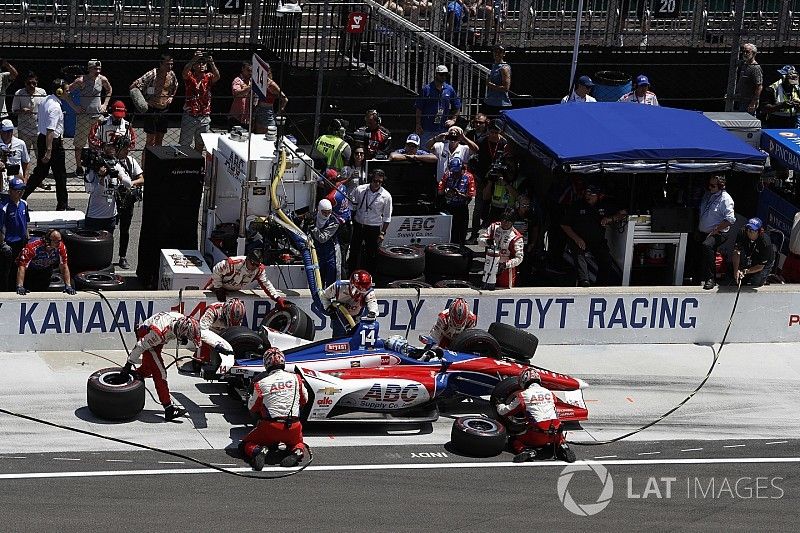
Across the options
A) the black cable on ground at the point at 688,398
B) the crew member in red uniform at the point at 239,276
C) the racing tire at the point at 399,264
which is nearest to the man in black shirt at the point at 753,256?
the black cable on ground at the point at 688,398

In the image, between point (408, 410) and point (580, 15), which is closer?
point (408, 410)

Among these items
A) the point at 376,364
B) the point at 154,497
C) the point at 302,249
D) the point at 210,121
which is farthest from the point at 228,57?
the point at 154,497

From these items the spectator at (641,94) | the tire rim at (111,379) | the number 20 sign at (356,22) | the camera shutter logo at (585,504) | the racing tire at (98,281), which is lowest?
the camera shutter logo at (585,504)

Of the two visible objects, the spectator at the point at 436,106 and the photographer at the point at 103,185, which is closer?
the photographer at the point at 103,185

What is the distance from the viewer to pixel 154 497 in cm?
1466

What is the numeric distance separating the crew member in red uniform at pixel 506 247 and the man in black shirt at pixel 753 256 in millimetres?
2963

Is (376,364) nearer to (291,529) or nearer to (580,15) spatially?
(291,529)

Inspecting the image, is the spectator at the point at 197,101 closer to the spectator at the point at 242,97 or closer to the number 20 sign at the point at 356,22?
the spectator at the point at 242,97

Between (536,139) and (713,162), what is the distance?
2412mm

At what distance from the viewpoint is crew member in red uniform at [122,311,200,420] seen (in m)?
16.3

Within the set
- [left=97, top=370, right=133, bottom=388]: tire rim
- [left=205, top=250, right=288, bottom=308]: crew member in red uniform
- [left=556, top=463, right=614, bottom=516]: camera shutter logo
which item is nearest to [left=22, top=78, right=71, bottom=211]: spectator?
[left=205, top=250, right=288, bottom=308]: crew member in red uniform

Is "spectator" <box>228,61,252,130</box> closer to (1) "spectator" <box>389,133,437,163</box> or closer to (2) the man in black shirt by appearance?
(1) "spectator" <box>389,133,437,163</box>

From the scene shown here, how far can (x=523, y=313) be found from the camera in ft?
64.4

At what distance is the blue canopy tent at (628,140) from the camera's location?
66.8 feet
